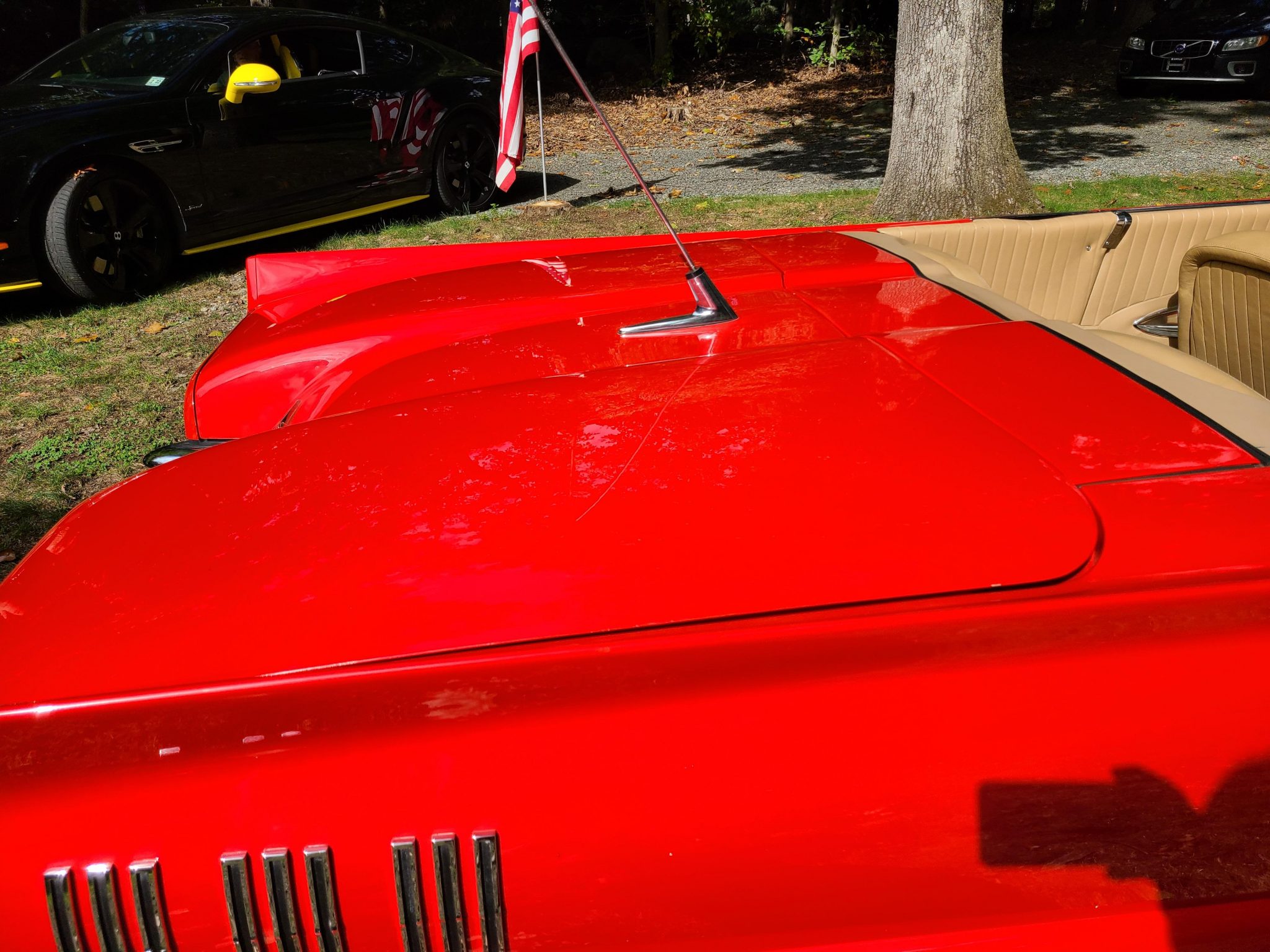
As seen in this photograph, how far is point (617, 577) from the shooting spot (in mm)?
1262

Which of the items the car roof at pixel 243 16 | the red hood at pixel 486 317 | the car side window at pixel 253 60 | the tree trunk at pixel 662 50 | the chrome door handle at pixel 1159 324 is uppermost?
the tree trunk at pixel 662 50

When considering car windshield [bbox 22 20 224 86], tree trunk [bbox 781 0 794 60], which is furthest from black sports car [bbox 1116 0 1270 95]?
car windshield [bbox 22 20 224 86]

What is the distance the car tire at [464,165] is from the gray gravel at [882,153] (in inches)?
20.5

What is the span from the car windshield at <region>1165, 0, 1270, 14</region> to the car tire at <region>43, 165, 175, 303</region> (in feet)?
39.1

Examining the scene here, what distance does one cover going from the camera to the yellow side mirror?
5.95 m

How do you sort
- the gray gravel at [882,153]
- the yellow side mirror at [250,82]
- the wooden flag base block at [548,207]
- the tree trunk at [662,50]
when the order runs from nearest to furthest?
the yellow side mirror at [250,82] < the wooden flag base block at [548,207] < the gray gravel at [882,153] < the tree trunk at [662,50]

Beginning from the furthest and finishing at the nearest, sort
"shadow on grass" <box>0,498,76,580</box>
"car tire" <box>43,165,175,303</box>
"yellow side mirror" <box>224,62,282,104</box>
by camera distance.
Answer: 1. "yellow side mirror" <box>224,62,282,104</box>
2. "car tire" <box>43,165,175,303</box>
3. "shadow on grass" <box>0,498,76,580</box>

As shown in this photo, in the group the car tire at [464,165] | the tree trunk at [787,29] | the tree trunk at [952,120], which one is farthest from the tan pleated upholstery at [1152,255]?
the tree trunk at [787,29]

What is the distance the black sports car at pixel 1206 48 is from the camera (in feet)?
37.4

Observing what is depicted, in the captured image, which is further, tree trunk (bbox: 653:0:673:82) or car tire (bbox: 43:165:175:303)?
tree trunk (bbox: 653:0:673:82)

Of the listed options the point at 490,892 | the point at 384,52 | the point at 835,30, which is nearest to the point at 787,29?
the point at 835,30

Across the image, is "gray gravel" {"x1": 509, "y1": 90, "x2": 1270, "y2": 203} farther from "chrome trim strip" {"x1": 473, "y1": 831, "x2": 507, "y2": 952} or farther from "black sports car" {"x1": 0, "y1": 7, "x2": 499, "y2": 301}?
"chrome trim strip" {"x1": 473, "y1": 831, "x2": 507, "y2": 952}

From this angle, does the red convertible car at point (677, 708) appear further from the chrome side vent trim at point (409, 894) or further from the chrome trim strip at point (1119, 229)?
the chrome trim strip at point (1119, 229)

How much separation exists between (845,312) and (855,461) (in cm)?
74
